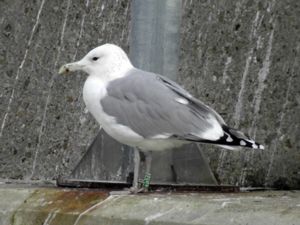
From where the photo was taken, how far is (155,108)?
2.75m

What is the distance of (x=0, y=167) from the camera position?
3.92m

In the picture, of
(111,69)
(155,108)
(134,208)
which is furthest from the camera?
(111,69)

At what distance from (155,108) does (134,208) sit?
1.52ft

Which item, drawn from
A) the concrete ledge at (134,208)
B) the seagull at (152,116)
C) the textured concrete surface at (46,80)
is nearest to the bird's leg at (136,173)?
the seagull at (152,116)

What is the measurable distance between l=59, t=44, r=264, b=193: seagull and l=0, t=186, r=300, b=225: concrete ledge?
182 millimetres

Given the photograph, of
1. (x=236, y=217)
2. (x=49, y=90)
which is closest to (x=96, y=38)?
(x=49, y=90)

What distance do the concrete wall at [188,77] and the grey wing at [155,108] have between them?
0.74 metres

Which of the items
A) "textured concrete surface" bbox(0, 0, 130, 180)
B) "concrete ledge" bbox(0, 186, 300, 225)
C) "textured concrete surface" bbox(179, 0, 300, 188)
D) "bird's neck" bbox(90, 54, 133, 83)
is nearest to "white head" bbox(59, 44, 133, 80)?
"bird's neck" bbox(90, 54, 133, 83)

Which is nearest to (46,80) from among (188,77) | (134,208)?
(188,77)

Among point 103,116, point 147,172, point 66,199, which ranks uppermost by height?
point 103,116

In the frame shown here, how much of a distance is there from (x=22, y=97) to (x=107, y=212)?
1627mm

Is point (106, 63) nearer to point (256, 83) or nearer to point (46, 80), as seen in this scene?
point (256, 83)

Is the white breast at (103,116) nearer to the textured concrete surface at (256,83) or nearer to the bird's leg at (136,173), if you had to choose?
the bird's leg at (136,173)

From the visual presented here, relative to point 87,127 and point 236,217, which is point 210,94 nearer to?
point 87,127
